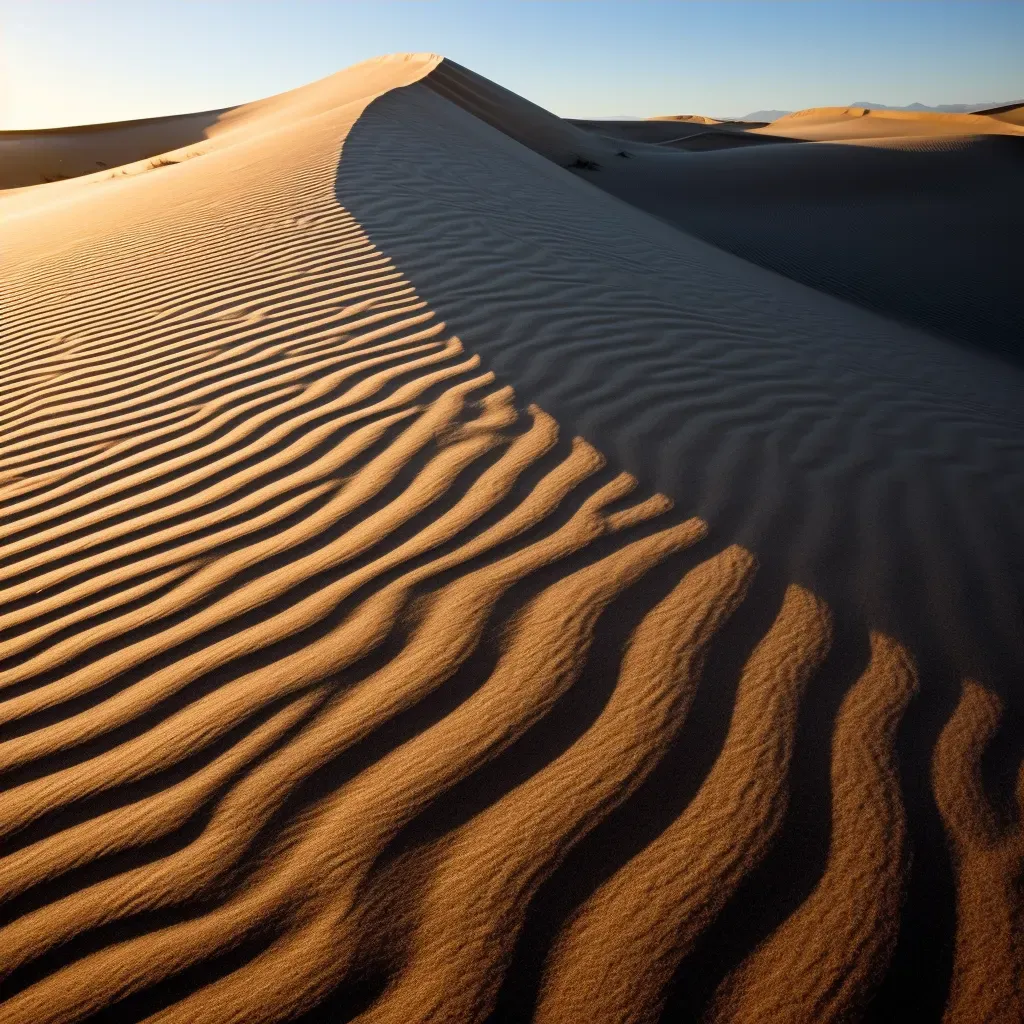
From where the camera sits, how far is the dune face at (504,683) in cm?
140

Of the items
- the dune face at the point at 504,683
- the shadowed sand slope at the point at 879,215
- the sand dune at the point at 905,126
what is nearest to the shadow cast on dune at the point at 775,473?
the dune face at the point at 504,683

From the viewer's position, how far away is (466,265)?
17.1 feet

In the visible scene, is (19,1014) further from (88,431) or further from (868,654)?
(88,431)

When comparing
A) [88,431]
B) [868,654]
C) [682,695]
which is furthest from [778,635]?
[88,431]

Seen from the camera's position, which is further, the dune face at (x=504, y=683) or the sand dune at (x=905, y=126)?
the sand dune at (x=905, y=126)

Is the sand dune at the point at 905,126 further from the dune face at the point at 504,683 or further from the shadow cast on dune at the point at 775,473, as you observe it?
the dune face at the point at 504,683

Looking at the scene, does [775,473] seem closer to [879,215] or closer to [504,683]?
[504,683]

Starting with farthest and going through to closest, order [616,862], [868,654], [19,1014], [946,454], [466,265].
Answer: [466,265] < [946,454] < [868,654] < [616,862] < [19,1014]

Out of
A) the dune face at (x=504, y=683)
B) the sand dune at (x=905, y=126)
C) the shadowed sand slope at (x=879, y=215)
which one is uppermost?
the sand dune at (x=905, y=126)

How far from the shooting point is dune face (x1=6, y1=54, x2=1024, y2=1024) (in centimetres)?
140

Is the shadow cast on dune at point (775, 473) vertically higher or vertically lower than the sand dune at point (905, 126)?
lower

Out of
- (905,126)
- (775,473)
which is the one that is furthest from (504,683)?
(905,126)

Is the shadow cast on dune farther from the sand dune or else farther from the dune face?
the sand dune

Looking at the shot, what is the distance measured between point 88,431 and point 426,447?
1.66 m
